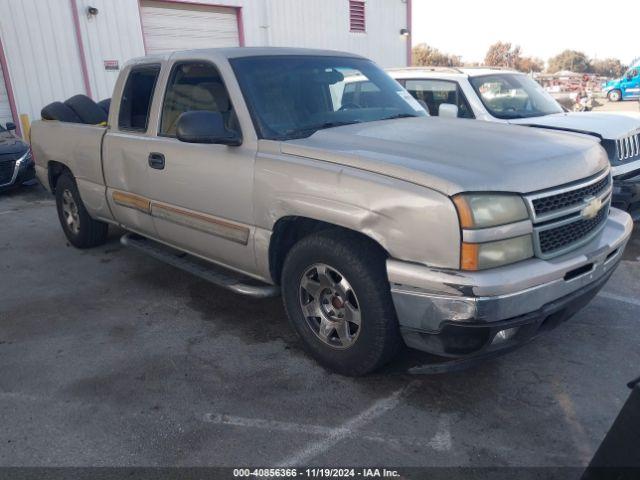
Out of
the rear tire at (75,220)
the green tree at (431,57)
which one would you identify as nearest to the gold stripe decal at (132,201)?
the rear tire at (75,220)

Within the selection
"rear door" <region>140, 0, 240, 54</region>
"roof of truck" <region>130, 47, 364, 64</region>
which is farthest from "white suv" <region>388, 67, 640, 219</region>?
"rear door" <region>140, 0, 240, 54</region>

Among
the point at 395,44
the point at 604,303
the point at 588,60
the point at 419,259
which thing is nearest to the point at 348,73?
the point at 419,259

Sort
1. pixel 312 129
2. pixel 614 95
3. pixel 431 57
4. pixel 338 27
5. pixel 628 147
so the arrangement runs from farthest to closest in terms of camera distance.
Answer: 1. pixel 431 57
2. pixel 614 95
3. pixel 338 27
4. pixel 628 147
5. pixel 312 129

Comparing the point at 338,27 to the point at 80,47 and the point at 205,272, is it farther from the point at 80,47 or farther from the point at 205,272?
the point at 205,272

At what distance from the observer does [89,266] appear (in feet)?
18.1

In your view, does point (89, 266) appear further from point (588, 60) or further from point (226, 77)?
point (588, 60)

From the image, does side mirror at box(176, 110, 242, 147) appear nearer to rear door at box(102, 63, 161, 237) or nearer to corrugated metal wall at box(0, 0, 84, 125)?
rear door at box(102, 63, 161, 237)

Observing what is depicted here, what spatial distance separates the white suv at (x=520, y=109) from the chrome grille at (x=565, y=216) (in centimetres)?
239

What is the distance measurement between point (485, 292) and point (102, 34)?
1156cm

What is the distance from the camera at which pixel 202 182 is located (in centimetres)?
380

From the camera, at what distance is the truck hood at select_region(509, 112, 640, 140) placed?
214 inches

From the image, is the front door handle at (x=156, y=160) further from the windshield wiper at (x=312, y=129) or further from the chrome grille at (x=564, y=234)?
the chrome grille at (x=564, y=234)

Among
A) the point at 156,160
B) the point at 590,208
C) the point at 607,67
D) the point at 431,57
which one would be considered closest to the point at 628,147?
the point at 590,208

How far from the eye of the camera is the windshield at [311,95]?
140 inches
